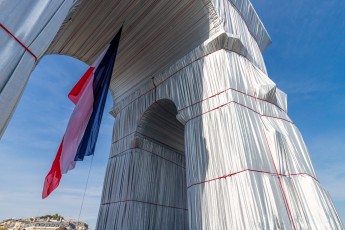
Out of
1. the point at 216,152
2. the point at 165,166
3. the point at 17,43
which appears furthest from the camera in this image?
the point at 165,166

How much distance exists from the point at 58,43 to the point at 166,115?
6289mm

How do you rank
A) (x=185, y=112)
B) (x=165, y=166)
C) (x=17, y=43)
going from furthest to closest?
(x=165, y=166), (x=185, y=112), (x=17, y=43)

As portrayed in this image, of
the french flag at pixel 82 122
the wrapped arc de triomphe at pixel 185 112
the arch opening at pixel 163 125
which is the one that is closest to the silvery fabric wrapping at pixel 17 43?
the wrapped arc de triomphe at pixel 185 112

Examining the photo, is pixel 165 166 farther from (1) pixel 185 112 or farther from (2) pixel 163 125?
(1) pixel 185 112

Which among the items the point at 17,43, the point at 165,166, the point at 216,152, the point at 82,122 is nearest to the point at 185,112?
the point at 216,152

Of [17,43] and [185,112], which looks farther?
[185,112]

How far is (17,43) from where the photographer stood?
441 cm

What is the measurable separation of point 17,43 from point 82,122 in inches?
109

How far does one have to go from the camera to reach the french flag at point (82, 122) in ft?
20.2

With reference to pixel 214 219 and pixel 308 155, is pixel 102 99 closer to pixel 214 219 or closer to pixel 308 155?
pixel 214 219

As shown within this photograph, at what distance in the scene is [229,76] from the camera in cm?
820

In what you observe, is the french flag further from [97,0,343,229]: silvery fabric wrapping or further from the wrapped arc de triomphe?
[97,0,343,229]: silvery fabric wrapping

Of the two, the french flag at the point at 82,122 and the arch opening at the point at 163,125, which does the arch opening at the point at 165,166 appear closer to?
the arch opening at the point at 163,125

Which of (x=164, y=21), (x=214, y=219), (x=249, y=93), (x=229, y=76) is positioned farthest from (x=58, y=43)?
(x=214, y=219)
